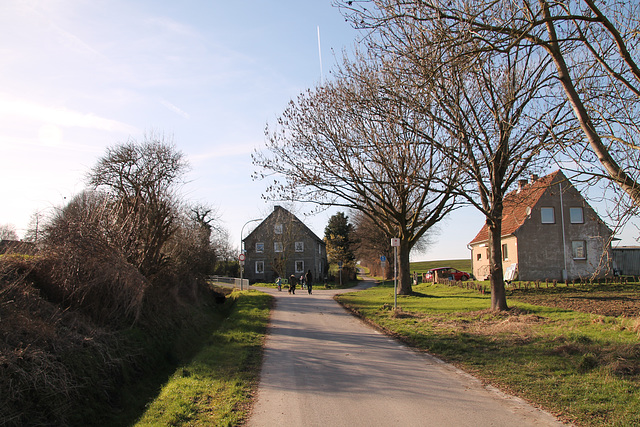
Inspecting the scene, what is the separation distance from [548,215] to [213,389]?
30.8 metres

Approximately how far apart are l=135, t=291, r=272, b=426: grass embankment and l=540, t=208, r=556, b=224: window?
26773mm

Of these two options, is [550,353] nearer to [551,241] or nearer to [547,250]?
[547,250]

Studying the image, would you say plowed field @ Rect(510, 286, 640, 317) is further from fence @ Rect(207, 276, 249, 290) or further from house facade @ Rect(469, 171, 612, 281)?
fence @ Rect(207, 276, 249, 290)

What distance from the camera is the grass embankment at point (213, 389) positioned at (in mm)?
5867

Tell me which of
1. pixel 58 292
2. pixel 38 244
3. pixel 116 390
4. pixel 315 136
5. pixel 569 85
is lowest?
pixel 116 390

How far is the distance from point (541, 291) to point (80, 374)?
22925 mm

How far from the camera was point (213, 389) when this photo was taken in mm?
7098

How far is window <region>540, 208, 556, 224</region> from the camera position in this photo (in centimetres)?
3175

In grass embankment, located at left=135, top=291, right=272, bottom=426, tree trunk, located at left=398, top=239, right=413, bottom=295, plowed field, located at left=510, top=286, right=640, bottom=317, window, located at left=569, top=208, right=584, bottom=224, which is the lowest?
grass embankment, located at left=135, top=291, right=272, bottom=426

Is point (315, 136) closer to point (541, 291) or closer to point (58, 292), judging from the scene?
point (58, 292)

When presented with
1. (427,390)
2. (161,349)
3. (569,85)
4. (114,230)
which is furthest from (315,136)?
(427,390)

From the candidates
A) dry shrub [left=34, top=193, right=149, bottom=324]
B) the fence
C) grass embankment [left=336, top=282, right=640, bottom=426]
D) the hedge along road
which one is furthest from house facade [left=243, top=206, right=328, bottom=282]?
the hedge along road

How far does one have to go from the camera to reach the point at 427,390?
22.0 ft

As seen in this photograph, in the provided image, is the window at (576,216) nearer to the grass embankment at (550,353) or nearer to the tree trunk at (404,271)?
the tree trunk at (404,271)
